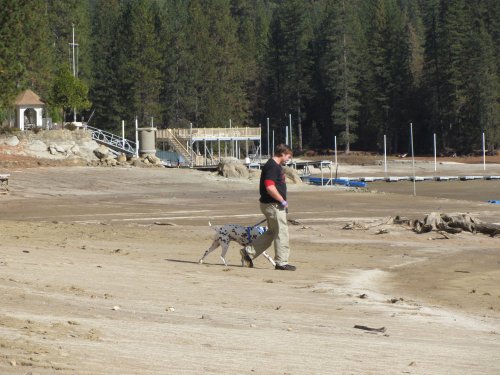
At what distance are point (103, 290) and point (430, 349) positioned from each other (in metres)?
4.17

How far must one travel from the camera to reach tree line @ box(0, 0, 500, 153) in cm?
8400

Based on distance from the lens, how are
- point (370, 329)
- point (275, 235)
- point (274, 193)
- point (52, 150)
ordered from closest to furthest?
point (370, 329) < point (274, 193) < point (275, 235) < point (52, 150)

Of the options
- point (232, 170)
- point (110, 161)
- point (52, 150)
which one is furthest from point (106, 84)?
point (232, 170)

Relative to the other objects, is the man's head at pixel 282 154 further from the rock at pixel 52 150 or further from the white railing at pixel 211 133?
the white railing at pixel 211 133

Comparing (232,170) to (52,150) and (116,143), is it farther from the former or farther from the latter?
(116,143)

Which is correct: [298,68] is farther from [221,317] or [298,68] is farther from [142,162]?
[221,317]

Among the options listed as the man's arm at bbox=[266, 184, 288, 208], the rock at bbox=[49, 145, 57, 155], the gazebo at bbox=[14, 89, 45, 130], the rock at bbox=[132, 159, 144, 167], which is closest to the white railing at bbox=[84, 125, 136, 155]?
the gazebo at bbox=[14, 89, 45, 130]

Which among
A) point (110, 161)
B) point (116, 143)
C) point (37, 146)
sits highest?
point (116, 143)

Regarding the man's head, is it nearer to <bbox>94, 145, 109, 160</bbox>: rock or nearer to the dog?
the dog

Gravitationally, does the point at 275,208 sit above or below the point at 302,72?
below

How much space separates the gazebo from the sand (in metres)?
38.7

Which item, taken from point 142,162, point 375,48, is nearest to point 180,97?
point 375,48

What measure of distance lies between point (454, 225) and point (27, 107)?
46468 mm

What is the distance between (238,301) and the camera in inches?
480
